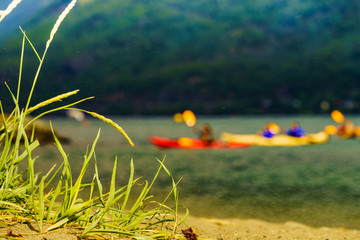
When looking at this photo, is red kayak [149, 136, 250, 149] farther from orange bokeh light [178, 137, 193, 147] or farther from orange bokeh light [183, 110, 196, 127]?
orange bokeh light [183, 110, 196, 127]

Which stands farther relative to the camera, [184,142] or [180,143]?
[184,142]

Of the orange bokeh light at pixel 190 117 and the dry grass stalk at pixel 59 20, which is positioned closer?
the dry grass stalk at pixel 59 20

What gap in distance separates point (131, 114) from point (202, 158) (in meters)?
148

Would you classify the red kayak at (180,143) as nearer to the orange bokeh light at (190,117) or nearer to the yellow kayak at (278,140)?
the orange bokeh light at (190,117)

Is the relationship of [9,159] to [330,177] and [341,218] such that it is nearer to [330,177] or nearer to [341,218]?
[341,218]

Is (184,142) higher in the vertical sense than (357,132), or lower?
lower

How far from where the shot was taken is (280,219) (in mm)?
7324

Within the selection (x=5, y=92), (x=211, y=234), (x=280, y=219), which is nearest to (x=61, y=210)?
(x=5, y=92)

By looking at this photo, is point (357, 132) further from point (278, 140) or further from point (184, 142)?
point (184, 142)

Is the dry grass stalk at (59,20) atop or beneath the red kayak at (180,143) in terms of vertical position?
beneath

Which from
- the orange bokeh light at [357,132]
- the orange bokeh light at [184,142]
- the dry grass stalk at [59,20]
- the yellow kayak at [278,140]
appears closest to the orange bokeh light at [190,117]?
the orange bokeh light at [184,142]

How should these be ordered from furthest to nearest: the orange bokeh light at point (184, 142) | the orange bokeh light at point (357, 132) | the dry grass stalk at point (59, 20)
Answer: the orange bokeh light at point (357, 132) → the orange bokeh light at point (184, 142) → the dry grass stalk at point (59, 20)

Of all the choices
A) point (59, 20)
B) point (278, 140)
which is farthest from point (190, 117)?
point (59, 20)

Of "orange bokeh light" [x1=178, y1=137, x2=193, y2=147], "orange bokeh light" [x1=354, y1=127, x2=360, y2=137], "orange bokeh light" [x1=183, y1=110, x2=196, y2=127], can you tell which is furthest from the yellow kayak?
"orange bokeh light" [x1=354, y1=127, x2=360, y2=137]
